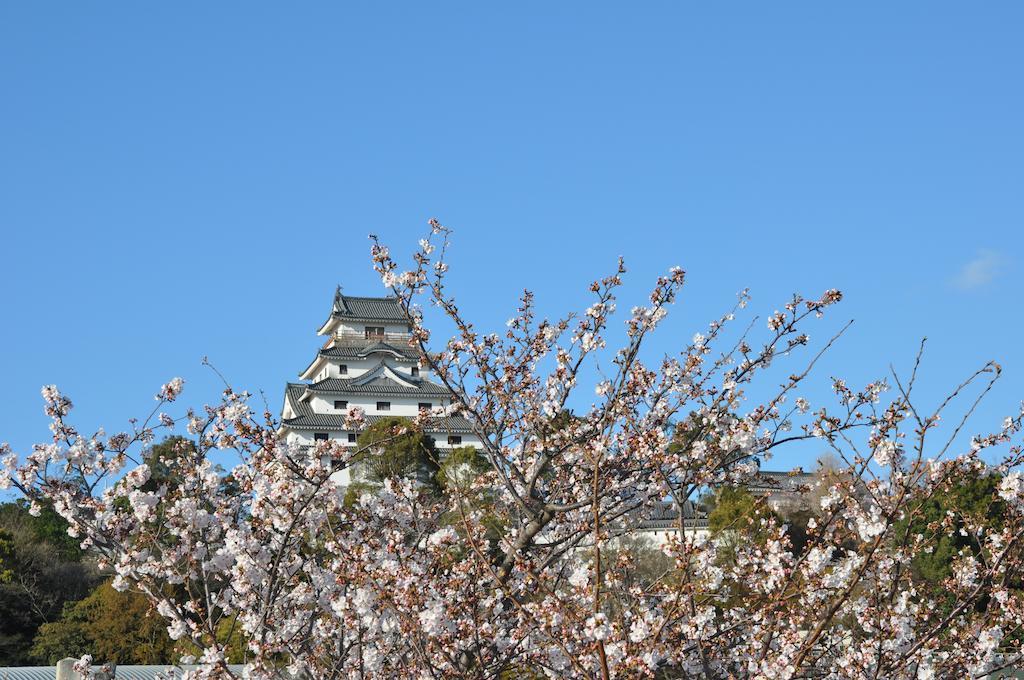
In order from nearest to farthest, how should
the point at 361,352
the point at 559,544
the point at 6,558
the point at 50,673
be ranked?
1. the point at 559,544
2. the point at 50,673
3. the point at 6,558
4. the point at 361,352

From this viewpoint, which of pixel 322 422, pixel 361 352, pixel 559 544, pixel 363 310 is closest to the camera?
pixel 559 544

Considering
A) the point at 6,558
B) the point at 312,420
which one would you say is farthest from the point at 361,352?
the point at 6,558

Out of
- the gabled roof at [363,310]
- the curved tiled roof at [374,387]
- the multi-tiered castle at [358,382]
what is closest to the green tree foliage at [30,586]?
the multi-tiered castle at [358,382]

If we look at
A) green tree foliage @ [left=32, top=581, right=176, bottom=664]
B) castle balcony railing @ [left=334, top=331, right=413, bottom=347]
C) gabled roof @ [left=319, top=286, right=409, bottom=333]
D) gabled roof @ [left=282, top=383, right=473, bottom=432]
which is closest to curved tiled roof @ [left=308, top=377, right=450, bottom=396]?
gabled roof @ [left=282, top=383, right=473, bottom=432]

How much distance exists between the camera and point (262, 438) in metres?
7.09

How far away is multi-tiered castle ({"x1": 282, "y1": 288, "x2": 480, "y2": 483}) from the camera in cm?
5003

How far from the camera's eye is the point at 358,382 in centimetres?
5281

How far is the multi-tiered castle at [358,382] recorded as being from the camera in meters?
50.0

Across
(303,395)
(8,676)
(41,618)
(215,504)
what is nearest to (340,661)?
(215,504)

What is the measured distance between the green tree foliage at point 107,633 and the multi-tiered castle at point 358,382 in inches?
714

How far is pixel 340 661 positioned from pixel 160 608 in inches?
47.1

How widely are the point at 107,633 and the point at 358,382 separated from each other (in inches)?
1089

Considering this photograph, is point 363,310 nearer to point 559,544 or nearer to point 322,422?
point 322,422

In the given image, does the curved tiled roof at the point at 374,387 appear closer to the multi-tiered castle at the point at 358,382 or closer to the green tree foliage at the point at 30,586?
the multi-tiered castle at the point at 358,382
